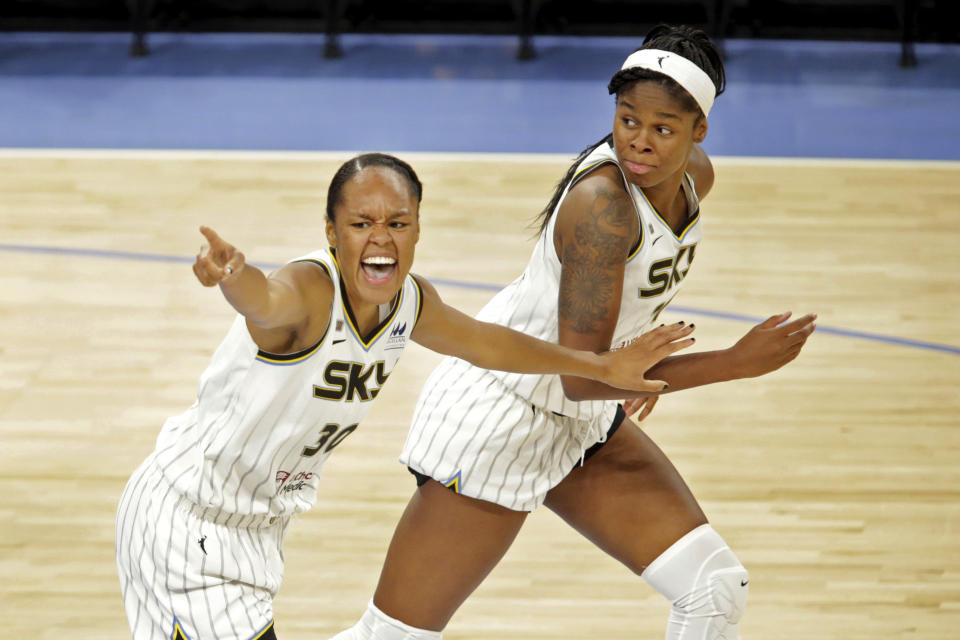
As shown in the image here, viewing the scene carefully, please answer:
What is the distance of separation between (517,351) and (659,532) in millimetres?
627

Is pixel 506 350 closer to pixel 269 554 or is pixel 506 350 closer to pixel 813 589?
pixel 269 554

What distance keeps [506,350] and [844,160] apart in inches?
246

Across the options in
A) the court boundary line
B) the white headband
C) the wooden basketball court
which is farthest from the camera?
the court boundary line

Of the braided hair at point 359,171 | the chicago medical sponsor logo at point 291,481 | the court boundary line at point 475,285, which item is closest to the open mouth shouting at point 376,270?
the braided hair at point 359,171

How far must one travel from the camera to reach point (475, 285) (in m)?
6.23

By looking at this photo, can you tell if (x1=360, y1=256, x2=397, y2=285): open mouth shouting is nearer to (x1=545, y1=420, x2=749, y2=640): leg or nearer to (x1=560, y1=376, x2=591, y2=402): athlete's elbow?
(x1=560, y1=376, x2=591, y2=402): athlete's elbow

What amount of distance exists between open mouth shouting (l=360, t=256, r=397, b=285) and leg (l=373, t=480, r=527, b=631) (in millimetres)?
809

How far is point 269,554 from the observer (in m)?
2.62

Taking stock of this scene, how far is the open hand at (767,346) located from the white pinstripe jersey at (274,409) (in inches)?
29.5

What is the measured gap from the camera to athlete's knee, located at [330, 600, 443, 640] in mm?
2893

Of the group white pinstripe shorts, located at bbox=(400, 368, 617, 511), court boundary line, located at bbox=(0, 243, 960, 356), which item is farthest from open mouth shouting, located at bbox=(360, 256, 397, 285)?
court boundary line, located at bbox=(0, 243, 960, 356)

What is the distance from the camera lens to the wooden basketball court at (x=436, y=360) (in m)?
3.87

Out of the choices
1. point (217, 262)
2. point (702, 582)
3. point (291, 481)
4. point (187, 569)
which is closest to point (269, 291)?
point (217, 262)

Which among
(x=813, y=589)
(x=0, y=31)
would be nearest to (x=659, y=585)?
(x=813, y=589)
